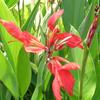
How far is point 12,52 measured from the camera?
0.58m

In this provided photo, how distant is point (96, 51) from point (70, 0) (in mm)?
168

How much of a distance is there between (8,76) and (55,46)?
173mm

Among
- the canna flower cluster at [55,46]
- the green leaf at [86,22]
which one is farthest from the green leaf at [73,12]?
the canna flower cluster at [55,46]

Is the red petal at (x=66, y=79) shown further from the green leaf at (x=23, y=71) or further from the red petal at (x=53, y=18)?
the green leaf at (x=23, y=71)

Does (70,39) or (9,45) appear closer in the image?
(70,39)

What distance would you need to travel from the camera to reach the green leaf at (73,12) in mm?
732

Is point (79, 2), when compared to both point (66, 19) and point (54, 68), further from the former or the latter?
point (54, 68)

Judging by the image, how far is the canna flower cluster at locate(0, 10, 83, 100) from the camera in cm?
34

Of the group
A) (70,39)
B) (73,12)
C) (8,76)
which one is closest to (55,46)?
(70,39)

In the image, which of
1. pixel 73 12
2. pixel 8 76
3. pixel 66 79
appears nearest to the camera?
pixel 66 79

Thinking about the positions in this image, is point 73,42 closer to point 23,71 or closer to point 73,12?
point 23,71

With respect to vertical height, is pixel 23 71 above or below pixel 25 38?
below

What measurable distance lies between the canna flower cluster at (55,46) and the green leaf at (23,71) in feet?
0.46

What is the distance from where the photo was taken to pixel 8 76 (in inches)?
21.9
